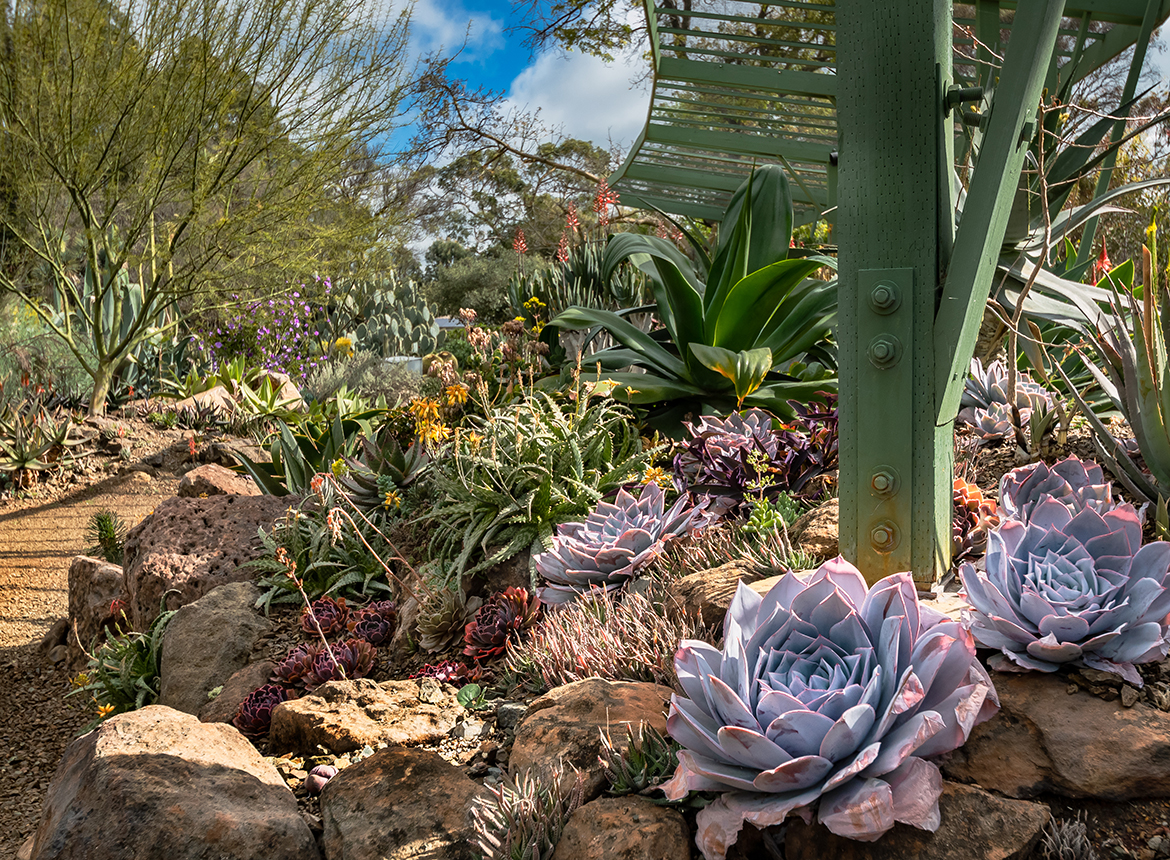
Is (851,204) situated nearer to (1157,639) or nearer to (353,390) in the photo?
(1157,639)

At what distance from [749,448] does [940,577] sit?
Answer: 0.96 metres

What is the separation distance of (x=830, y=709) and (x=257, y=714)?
6.47ft

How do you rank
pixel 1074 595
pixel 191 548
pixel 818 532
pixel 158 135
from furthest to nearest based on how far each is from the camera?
pixel 158 135, pixel 191 548, pixel 818 532, pixel 1074 595

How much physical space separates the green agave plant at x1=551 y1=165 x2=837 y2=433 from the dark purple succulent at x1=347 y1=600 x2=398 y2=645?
134 centimetres

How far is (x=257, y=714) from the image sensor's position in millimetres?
2504

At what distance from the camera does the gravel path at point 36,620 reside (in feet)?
12.0

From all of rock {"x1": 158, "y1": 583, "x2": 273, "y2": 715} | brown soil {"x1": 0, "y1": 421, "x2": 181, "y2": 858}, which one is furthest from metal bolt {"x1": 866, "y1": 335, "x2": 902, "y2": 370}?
brown soil {"x1": 0, "y1": 421, "x2": 181, "y2": 858}

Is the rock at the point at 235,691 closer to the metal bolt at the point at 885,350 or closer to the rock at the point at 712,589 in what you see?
the rock at the point at 712,589

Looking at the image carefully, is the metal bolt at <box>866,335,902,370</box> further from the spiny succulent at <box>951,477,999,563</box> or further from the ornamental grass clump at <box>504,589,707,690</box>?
the ornamental grass clump at <box>504,589,707,690</box>

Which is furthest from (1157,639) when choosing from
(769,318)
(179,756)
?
(769,318)

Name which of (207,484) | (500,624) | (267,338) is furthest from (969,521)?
(267,338)

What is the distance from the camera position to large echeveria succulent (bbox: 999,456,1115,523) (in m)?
1.79

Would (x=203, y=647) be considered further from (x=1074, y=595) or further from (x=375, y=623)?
(x=1074, y=595)

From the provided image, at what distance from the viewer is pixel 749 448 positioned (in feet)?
8.85
